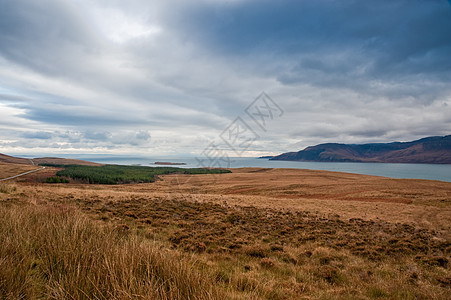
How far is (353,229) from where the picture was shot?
1341 centimetres

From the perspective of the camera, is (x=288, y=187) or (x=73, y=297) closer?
(x=73, y=297)

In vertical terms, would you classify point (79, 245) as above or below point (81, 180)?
above

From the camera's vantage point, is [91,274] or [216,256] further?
[216,256]

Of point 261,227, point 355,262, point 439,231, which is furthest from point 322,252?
point 439,231

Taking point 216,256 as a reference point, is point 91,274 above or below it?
above

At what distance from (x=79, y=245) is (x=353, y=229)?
14.3 m

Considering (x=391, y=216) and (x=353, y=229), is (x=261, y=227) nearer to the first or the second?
(x=353, y=229)

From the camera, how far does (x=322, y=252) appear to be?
877cm

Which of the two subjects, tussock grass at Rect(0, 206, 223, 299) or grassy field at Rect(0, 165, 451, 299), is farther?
grassy field at Rect(0, 165, 451, 299)

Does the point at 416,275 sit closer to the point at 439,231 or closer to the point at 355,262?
the point at 355,262

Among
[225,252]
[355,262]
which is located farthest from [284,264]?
[355,262]

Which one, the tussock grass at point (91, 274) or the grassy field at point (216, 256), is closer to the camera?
the tussock grass at point (91, 274)

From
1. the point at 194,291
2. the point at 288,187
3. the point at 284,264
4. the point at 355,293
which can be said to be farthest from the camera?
the point at 288,187

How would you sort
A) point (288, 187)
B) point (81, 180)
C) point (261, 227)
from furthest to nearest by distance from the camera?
point (81, 180) → point (288, 187) → point (261, 227)
